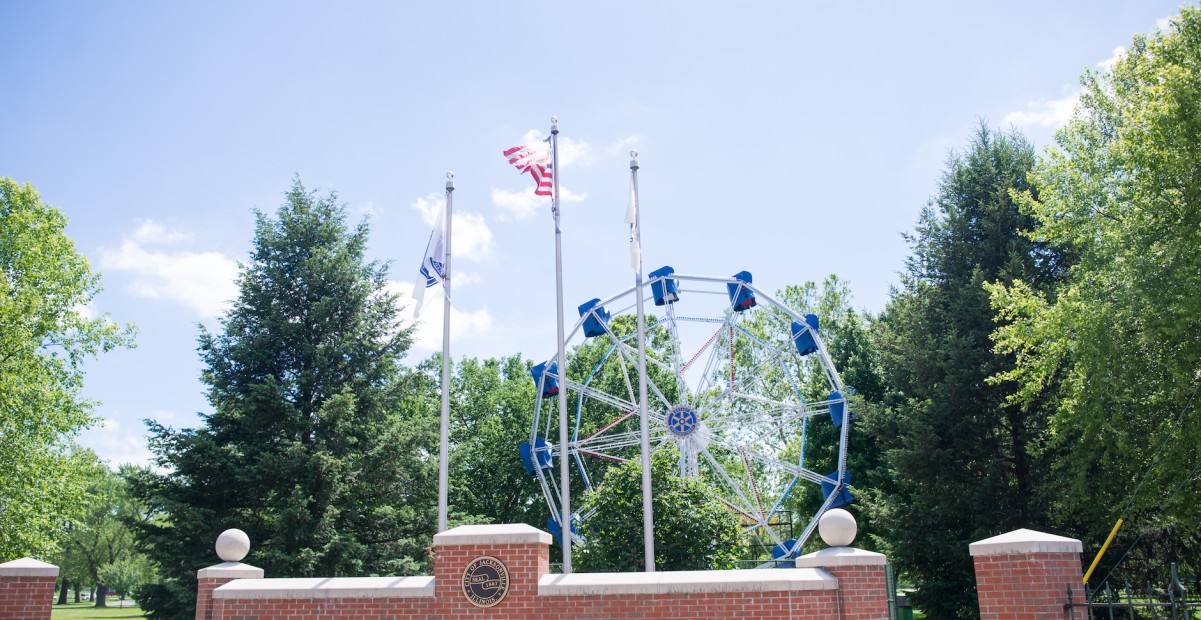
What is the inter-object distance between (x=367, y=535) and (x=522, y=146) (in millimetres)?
14664

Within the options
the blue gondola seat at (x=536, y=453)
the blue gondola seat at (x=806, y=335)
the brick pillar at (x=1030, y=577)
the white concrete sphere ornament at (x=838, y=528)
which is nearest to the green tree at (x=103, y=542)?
the blue gondola seat at (x=536, y=453)

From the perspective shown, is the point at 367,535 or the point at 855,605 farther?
the point at 367,535

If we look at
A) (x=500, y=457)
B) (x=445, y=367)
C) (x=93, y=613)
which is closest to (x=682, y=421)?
(x=445, y=367)

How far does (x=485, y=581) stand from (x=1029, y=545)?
5492 mm

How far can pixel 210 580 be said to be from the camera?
384 inches

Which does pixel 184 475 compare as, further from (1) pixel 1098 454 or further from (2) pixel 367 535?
(1) pixel 1098 454

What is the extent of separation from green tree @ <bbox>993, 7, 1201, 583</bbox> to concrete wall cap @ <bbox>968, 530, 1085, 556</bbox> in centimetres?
875

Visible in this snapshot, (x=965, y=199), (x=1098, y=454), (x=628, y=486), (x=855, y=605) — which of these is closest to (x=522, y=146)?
(x=628, y=486)

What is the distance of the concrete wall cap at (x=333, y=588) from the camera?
9164mm

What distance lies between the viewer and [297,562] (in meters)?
21.9

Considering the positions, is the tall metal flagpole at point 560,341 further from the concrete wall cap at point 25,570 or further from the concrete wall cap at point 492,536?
the concrete wall cap at point 25,570

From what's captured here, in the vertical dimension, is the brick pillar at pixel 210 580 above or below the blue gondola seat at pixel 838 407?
below

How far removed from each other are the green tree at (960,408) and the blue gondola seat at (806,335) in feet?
7.64

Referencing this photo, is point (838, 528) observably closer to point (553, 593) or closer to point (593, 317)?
point (553, 593)
